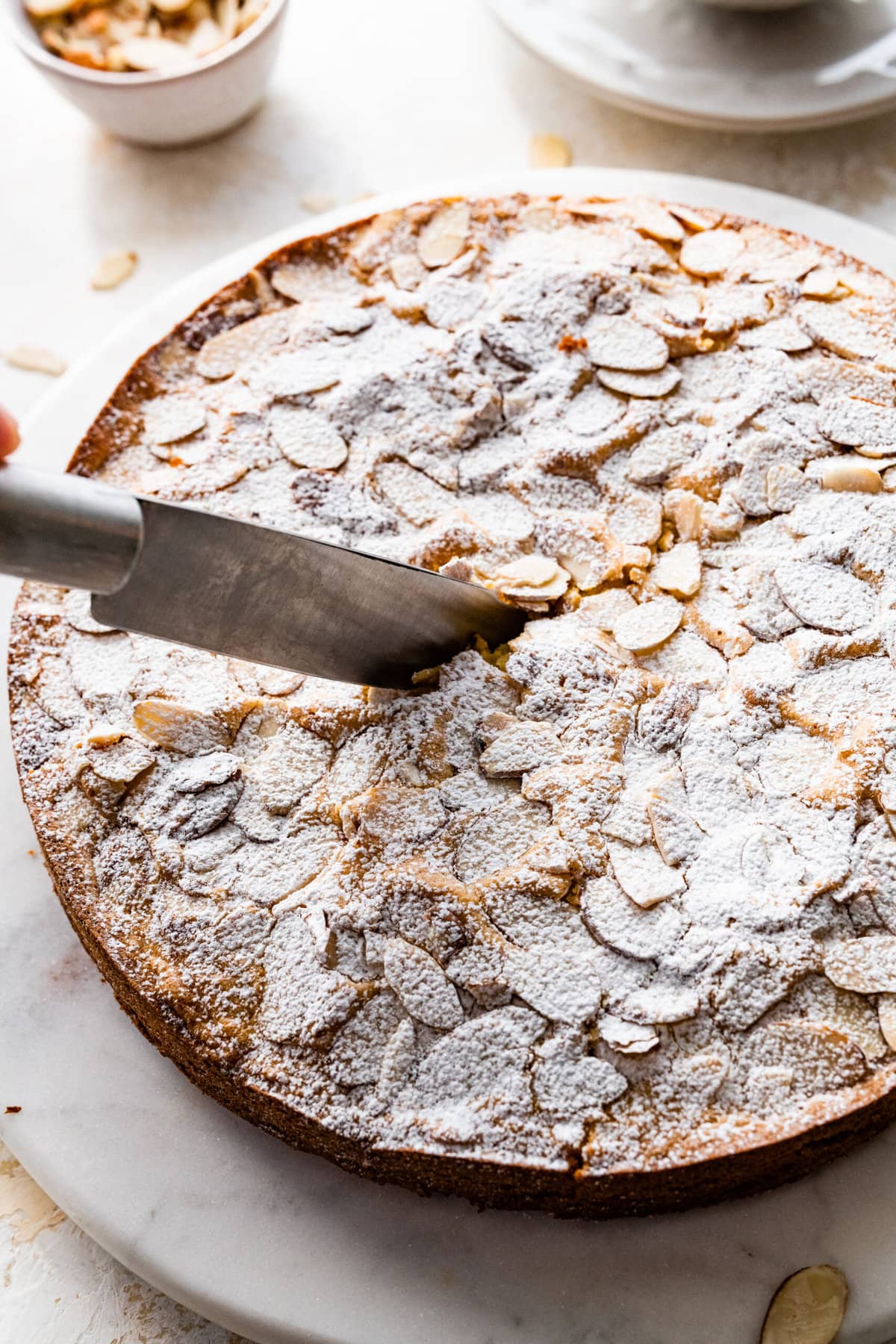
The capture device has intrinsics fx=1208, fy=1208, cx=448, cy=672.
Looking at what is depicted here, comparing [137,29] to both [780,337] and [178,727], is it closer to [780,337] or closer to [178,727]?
[780,337]

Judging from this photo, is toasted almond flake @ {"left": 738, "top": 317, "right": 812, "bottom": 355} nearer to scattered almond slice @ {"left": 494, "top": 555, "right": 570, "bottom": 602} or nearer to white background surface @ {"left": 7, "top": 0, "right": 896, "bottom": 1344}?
scattered almond slice @ {"left": 494, "top": 555, "right": 570, "bottom": 602}

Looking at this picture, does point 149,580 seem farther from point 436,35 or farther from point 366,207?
point 436,35

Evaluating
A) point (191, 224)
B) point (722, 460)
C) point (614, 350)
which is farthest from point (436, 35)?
point (722, 460)

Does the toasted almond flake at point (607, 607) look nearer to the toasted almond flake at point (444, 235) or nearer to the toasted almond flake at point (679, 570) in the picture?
the toasted almond flake at point (679, 570)

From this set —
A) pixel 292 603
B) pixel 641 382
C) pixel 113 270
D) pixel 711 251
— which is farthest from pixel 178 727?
pixel 113 270

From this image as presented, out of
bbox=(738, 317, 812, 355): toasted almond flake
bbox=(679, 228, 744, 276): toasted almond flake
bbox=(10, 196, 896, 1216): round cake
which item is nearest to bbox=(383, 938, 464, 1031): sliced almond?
bbox=(10, 196, 896, 1216): round cake

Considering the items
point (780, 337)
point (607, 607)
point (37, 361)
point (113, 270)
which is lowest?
point (37, 361)
